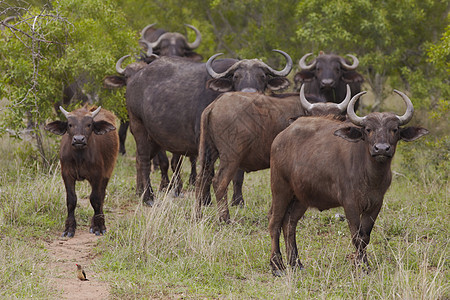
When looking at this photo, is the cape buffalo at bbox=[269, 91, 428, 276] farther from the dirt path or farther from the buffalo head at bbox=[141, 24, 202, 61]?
the buffalo head at bbox=[141, 24, 202, 61]

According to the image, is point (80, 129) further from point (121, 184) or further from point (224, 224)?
point (121, 184)

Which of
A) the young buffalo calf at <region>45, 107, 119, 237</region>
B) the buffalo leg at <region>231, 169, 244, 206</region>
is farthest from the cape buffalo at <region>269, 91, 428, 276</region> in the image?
the buffalo leg at <region>231, 169, 244, 206</region>

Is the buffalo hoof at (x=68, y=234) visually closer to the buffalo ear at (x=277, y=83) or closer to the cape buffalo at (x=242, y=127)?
the cape buffalo at (x=242, y=127)

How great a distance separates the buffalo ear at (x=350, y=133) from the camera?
659 centimetres

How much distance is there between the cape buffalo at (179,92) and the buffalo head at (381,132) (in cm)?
338

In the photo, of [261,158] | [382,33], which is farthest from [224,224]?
[382,33]

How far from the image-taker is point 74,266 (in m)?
7.35

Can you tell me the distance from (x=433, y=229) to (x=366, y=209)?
7.23 ft

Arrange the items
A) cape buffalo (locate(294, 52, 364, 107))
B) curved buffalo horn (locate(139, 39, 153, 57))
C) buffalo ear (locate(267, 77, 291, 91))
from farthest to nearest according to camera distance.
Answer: curved buffalo horn (locate(139, 39, 153, 57)) → cape buffalo (locate(294, 52, 364, 107)) → buffalo ear (locate(267, 77, 291, 91))

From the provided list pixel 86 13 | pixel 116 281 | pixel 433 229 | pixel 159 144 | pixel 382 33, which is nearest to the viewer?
pixel 116 281

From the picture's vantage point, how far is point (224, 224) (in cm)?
888

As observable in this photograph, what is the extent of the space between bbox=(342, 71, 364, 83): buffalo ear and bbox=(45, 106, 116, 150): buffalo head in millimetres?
4967

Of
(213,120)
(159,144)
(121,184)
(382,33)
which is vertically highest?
(382,33)

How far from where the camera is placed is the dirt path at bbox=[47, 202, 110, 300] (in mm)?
6428
